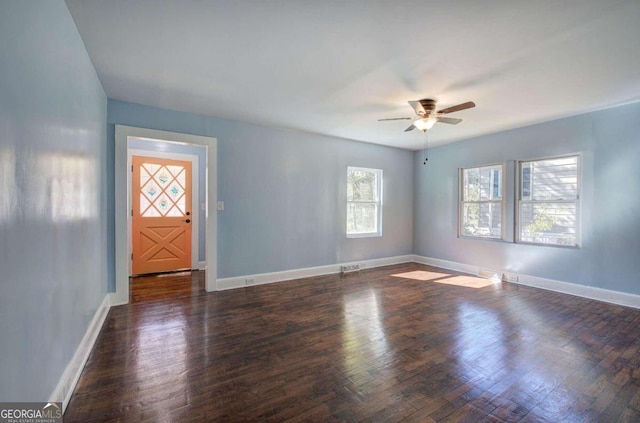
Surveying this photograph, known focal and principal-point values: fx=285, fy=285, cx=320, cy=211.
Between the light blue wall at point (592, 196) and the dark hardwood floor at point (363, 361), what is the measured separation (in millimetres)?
552

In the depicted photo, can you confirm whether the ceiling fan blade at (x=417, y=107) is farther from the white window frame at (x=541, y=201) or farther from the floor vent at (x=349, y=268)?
the floor vent at (x=349, y=268)

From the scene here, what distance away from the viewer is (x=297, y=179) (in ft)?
16.2

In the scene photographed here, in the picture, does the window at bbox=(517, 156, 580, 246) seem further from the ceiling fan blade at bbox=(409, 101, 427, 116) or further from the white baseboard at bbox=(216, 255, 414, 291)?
the white baseboard at bbox=(216, 255, 414, 291)

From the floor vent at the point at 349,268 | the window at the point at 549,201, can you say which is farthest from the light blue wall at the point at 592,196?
the floor vent at the point at 349,268

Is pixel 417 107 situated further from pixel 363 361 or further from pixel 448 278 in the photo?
pixel 448 278

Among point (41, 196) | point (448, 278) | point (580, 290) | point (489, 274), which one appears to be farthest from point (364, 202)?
point (41, 196)

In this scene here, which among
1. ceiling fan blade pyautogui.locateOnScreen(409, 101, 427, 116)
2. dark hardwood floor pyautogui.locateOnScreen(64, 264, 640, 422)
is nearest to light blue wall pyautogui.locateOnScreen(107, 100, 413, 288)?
dark hardwood floor pyautogui.locateOnScreen(64, 264, 640, 422)

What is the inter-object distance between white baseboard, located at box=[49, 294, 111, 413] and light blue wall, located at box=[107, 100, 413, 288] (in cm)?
145

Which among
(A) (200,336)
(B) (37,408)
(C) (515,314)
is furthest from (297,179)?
(B) (37,408)

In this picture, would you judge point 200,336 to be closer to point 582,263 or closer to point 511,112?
point 511,112

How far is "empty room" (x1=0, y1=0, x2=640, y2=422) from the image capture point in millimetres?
1705

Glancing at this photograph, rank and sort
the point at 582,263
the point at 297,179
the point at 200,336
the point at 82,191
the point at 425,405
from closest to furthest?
1. the point at 425,405
2. the point at 82,191
3. the point at 200,336
4. the point at 582,263
5. the point at 297,179

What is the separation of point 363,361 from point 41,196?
238cm

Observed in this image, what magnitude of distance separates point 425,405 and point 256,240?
10.9ft
